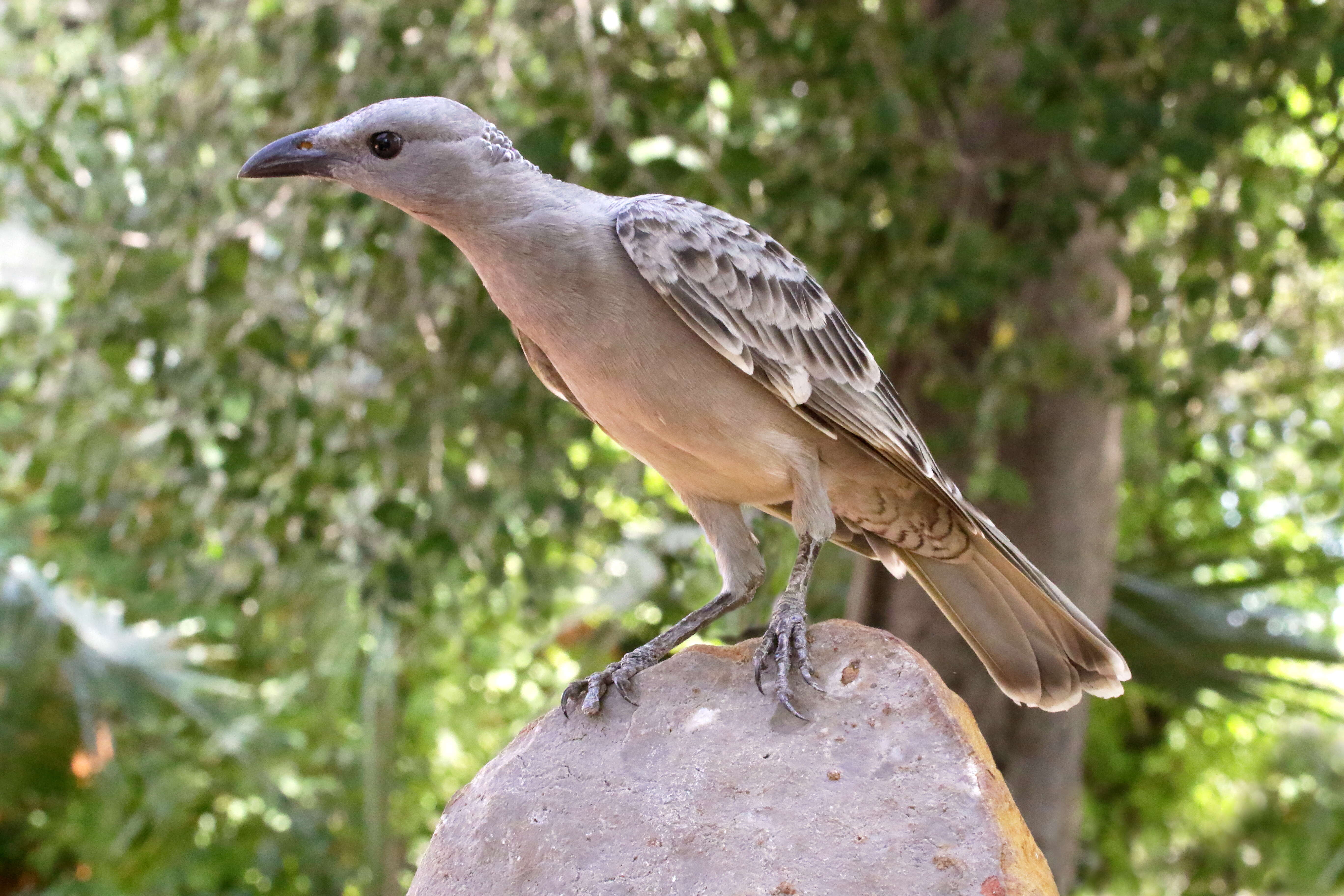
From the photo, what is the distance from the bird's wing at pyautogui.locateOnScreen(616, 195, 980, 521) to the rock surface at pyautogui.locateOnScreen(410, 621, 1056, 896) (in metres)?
0.42

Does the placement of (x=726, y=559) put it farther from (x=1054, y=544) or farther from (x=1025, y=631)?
(x=1054, y=544)

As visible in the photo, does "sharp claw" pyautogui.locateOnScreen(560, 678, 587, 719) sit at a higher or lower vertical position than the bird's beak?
lower

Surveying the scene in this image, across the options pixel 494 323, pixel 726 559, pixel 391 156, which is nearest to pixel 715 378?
pixel 726 559

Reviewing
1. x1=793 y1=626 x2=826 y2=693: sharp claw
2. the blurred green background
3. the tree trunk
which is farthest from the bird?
the tree trunk

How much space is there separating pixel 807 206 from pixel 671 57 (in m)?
0.68

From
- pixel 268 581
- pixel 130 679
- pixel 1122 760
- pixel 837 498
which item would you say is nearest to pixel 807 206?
pixel 837 498

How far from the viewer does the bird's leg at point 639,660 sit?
2289 millimetres

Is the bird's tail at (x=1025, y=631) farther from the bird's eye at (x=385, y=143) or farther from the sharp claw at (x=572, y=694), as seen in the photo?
the bird's eye at (x=385, y=143)

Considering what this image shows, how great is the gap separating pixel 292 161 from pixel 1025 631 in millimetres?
1677

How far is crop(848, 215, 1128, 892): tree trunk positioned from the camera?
13.2 feet

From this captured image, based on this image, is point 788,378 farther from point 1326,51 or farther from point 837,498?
point 1326,51

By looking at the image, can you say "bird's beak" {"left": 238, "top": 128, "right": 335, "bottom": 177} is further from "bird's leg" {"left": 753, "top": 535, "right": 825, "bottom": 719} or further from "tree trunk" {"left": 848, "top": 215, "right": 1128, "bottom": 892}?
"tree trunk" {"left": 848, "top": 215, "right": 1128, "bottom": 892}

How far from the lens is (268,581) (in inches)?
184

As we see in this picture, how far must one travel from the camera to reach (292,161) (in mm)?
2184
